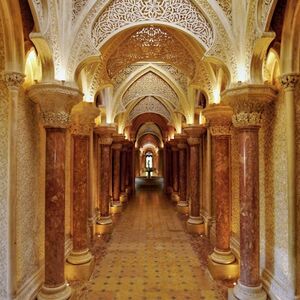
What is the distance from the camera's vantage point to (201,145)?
9742mm

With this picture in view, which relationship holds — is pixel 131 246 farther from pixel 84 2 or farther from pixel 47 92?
pixel 84 2

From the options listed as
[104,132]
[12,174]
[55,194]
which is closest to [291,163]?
[55,194]

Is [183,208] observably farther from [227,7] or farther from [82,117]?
[227,7]

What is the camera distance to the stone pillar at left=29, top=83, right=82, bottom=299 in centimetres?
415

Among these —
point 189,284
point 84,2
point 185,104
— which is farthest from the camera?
point 185,104

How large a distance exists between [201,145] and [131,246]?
4180 mm

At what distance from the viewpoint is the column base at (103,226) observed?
879 cm

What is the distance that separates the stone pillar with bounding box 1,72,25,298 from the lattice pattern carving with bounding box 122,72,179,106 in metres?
5.82

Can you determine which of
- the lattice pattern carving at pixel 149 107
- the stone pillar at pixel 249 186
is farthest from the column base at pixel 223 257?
the lattice pattern carving at pixel 149 107

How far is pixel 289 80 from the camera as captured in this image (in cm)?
359

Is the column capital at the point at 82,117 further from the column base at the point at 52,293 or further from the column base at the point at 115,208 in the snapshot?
the column base at the point at 115,208

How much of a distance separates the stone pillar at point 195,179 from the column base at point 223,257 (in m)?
3.19

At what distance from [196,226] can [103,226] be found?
2925mm

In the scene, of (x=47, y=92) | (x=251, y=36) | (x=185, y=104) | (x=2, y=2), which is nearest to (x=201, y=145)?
(x=185, y=104)
